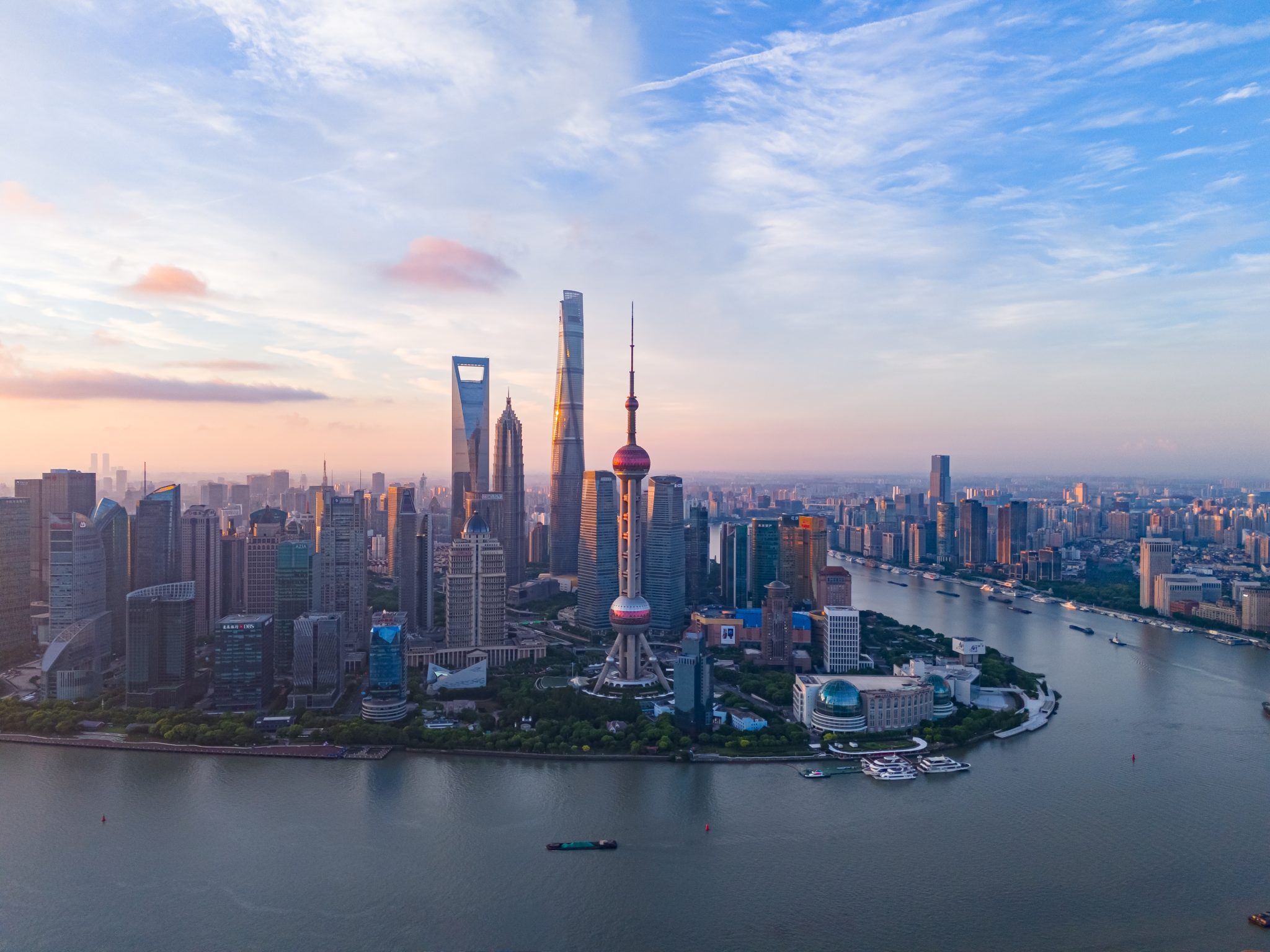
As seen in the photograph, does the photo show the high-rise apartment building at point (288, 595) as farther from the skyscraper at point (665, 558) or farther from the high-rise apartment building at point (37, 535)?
the high-rise apartment building at point (37, 535)

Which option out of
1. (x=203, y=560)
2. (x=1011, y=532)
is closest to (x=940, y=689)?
(x=203, y=560)

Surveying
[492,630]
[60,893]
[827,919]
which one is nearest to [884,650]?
[492,630]

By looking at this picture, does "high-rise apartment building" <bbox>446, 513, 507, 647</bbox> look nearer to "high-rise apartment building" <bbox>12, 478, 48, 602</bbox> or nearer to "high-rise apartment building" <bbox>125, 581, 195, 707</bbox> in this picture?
"high-rise apartment building" <bbox>125, 581, 195, 707</bbox>

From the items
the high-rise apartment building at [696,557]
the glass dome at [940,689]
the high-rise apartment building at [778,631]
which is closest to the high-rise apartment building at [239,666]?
the high-rise apartment building at [778,631]

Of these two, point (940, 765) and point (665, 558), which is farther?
point (665, 558)

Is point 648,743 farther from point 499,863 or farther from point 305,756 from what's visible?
point 305,756

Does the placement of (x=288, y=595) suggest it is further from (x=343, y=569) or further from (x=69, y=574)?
(x=69, y=574)

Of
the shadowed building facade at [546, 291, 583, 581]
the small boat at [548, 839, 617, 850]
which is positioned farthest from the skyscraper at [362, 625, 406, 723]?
the shadowed building facade at [546, 291, 583, 581]
